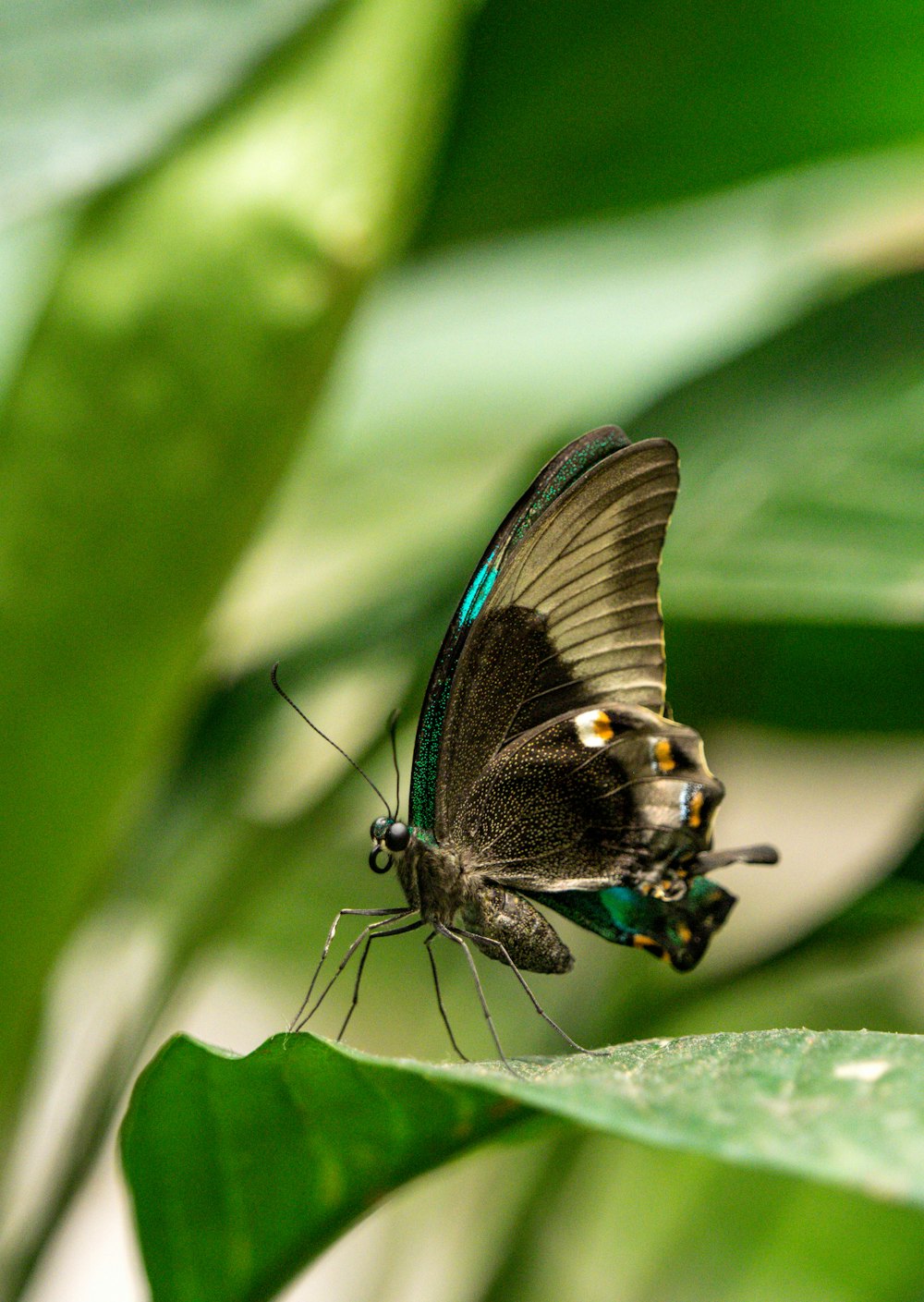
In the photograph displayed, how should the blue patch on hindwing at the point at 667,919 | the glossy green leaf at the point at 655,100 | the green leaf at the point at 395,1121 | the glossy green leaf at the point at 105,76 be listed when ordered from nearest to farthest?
the green leaf at the point at 395,1121 → the glossy green leaf at the point at 105,76 → the blue patch on hindwing at the point at 667,919 → the glossy green leaf at the point at 655,100

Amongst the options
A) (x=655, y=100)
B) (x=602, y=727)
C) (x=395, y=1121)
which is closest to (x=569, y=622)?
(x=602, y=727)

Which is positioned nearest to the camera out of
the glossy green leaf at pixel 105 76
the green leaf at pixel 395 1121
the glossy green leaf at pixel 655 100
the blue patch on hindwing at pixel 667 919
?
the green leaf at pixel 395 1121

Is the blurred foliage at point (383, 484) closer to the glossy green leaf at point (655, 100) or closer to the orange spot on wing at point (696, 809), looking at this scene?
the glossy green leaf at point (655, 100)

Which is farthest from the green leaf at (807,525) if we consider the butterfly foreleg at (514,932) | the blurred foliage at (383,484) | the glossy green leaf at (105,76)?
the glossy green leaf at (105,76)

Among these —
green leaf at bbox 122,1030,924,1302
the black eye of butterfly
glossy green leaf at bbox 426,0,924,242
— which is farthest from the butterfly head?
glossy green leaf at bbox 426,0,924,242

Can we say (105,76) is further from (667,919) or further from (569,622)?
(667,919)

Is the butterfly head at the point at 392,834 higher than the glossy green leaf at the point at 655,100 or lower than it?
lower
